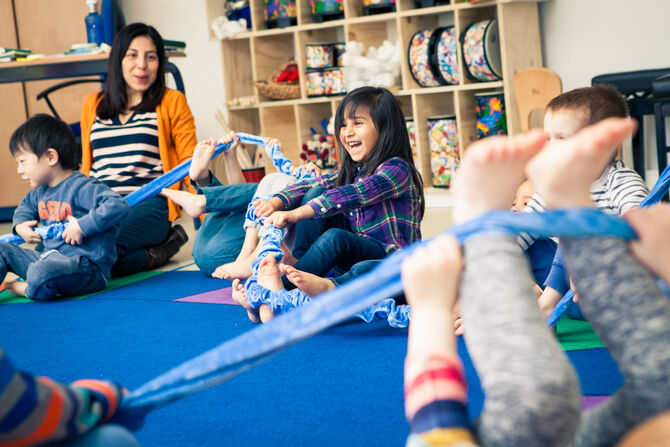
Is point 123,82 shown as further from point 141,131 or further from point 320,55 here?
point 320,55

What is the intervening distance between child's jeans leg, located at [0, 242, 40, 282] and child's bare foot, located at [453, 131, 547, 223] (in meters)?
1.74

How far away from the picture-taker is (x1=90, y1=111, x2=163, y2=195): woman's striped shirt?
2.42m

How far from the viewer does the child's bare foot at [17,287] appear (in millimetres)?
2062

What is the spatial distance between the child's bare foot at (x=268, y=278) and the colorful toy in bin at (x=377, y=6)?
1947mm

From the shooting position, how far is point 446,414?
1.82 feet

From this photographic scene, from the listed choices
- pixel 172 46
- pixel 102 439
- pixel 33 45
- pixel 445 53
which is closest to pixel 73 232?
pixel 172 46

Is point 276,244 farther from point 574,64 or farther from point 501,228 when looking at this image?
point 574,64

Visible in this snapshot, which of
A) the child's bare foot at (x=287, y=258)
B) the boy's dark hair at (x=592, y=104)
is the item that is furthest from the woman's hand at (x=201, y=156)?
the boy's dark hair at (x=592, y=104)

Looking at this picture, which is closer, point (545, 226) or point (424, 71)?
point (545, 226)

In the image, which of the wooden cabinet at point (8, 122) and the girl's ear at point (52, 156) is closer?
the girl's ear at point (52, 156)

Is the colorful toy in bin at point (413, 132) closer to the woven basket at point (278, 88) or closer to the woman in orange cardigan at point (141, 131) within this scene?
the woven basket at point (278, 88)

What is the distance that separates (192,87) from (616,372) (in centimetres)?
332

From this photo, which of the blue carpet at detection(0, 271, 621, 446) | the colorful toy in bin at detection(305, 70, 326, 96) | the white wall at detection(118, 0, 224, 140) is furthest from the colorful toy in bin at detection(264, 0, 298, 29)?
the blue carpet at detection(0, 271, 621, 446)

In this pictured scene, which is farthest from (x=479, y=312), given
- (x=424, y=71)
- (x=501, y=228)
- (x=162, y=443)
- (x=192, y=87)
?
(x=192, y=87)
